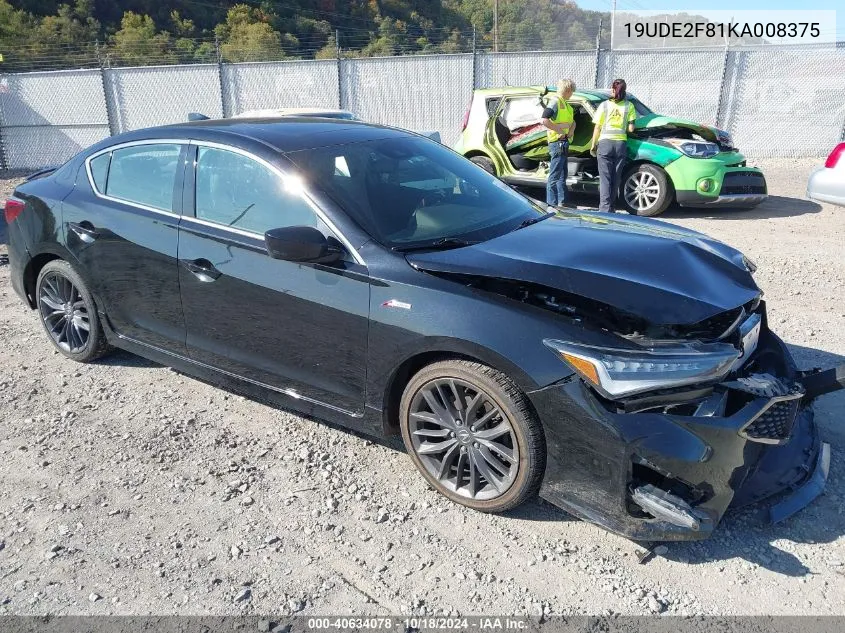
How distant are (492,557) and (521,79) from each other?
13881 millimetres

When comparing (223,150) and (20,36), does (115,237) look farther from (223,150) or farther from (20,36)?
(20,36)

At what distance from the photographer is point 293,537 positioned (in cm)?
287

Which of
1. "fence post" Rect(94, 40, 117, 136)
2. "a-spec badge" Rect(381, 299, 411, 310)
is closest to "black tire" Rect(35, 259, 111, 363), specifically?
"a-spec badge" Rect(381, 299, 411, 310)

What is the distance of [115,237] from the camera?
3.94 meters

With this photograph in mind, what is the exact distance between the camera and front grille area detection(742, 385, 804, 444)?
8.43 feet

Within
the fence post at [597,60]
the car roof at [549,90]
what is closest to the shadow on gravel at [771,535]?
the car roof at [549,90]

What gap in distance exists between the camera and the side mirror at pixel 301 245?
298cm

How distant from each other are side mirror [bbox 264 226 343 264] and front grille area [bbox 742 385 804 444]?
6.22 ft

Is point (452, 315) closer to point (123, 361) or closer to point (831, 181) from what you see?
point (123, 361)

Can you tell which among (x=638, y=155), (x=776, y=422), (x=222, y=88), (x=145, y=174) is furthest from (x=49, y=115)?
(x=776, y=422)

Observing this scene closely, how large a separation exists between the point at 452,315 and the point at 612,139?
6.67 meters

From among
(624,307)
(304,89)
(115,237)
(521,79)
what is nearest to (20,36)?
(304,89)

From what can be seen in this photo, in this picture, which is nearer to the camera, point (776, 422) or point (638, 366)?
point (638, 366)

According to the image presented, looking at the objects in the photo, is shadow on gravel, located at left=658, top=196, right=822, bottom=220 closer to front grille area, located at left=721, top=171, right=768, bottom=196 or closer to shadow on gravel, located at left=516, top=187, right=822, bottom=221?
shadow on gravel, located at left=516, top=187, right=822, bottom=221
